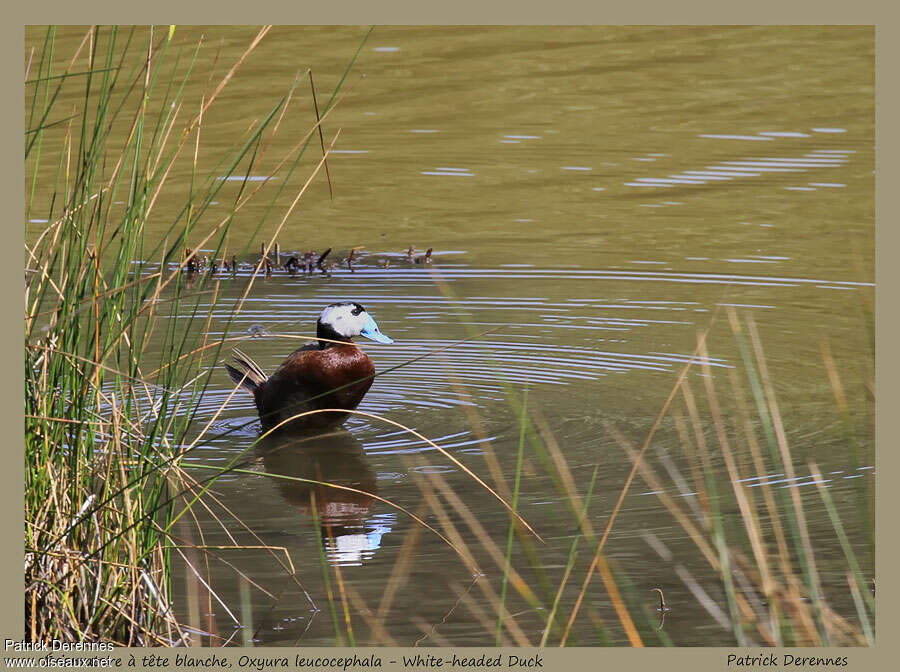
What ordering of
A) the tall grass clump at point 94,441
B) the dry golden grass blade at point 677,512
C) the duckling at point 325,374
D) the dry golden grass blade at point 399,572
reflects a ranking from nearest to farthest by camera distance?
the dry golden grass blade at point 677,512 < the tall grass clump at point 94,441 < the dry golden grass blade at point 399,572 < the duckling at point 325,374

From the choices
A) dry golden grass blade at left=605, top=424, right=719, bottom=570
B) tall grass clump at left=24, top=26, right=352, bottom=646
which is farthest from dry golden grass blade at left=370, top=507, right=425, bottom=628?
dry golden grass blade at left=605, top=424, right=719, bottom=570

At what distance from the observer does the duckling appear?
7.57 m

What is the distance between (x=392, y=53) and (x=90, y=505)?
1486cm

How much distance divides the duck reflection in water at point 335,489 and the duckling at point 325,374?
182 mm

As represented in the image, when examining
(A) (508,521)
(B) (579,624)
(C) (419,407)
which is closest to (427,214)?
(C) (419,407)

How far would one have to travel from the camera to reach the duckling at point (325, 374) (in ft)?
24.8

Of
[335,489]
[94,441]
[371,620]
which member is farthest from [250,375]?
[94,441]

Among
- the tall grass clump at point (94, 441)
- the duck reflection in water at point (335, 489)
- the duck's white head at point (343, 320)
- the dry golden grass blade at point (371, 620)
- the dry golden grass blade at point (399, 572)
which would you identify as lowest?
the duck reflection in water at point (335, 489)

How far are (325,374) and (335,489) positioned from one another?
93 centimetres

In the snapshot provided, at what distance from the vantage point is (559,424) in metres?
7.44

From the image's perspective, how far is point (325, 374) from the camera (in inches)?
298

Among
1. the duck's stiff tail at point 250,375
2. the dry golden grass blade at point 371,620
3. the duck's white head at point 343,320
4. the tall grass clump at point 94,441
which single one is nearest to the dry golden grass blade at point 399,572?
the dry golden grass blade at point 371,620

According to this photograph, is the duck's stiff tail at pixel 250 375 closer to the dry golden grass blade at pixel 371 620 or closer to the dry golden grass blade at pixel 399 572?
the dry golden grass blade at pixel 399 572

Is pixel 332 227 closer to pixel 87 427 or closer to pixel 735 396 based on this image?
pixel 735 396
